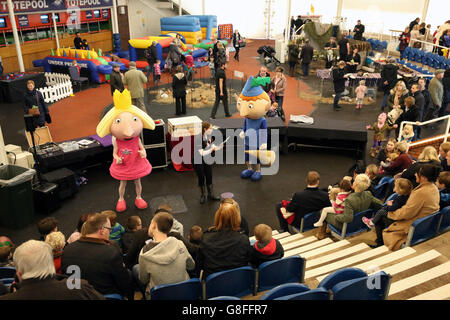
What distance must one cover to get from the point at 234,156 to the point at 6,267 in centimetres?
579

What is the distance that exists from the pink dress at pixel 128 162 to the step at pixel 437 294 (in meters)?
4.75

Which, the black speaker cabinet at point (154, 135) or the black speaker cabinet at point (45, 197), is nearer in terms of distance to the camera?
the black speaker cabinet at point (45, 197)

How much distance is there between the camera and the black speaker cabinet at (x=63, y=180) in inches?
294

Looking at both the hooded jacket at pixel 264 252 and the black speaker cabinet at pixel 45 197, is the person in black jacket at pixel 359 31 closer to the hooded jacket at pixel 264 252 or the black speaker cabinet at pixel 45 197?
the black speaker cabinet at pixel 45 197

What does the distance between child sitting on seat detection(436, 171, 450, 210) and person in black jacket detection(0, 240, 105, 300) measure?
4508 mm

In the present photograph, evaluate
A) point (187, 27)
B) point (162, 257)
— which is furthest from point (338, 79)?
point (187, 27)

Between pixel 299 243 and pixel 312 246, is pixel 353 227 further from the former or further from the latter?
pixel 299 243

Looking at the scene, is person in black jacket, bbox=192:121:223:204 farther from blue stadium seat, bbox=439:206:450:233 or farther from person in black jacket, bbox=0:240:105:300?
person in black jacket, bbox=0:240:105:300

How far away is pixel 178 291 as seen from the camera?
3752mm

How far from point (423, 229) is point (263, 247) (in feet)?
7.36

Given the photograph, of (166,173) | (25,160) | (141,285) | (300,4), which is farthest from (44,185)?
(300,4)

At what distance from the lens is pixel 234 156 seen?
31.1ft

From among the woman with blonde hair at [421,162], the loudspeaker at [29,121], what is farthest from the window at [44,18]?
the woman with blonde hair at [421,162]

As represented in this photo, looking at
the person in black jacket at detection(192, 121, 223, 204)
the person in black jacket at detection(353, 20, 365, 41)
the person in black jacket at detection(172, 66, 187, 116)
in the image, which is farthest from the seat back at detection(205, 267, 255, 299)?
the person in black jacket at detection(353, 20, 365, 41)
